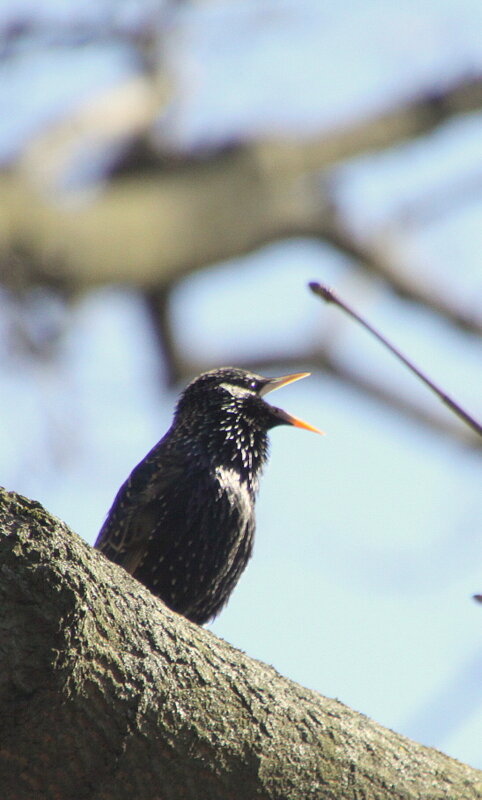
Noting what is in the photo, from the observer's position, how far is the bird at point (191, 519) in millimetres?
4148

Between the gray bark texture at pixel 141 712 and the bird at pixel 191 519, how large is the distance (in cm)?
142

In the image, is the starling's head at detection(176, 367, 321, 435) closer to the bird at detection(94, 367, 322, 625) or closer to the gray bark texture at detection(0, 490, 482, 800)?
the bird at detection(94, 367, 322, 625)

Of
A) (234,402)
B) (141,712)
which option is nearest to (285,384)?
(234,402)

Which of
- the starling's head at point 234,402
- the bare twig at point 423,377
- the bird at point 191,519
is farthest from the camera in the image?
the starling's head at point 234,402

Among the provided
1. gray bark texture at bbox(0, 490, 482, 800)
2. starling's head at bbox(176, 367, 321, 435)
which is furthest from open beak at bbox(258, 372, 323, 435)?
gray bark texture at bbox(0, 490, 482, 800)

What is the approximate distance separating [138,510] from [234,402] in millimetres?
820

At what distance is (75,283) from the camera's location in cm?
684

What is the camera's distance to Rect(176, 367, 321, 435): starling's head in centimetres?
474

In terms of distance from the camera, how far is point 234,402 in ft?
16.0

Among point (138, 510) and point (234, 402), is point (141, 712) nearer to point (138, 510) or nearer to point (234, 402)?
point (138, 510)

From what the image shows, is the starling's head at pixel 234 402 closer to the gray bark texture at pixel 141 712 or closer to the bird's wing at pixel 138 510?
the bird's wing at pixel 138 510

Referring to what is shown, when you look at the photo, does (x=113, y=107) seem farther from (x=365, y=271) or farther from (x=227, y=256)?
(x=365, y=271)

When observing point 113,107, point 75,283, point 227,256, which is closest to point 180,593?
point 75,283

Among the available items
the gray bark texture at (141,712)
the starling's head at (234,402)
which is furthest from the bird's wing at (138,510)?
the gray bark texture at (141,712)
